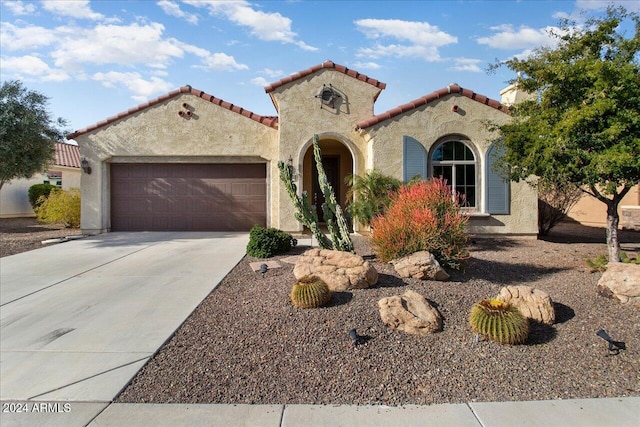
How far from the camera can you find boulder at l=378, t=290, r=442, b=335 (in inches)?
191

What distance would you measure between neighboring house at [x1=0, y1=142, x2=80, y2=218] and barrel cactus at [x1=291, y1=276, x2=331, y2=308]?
63.0 ft

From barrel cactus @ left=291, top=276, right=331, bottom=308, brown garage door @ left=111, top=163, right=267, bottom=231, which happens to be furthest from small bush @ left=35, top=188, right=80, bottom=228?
barrel cactus @ left=291, top=276, right=331, bottom=308

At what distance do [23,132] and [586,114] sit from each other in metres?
15.5

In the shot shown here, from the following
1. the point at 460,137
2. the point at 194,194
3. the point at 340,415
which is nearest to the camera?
the point at 340,415

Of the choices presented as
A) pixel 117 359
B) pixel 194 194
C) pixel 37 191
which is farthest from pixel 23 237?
pixel 117 359

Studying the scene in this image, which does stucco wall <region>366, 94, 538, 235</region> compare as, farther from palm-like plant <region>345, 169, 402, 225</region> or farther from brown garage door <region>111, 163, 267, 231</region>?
brown garage door <region>111, 163, 267, 231</region>

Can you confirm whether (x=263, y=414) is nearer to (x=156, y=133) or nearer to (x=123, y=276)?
(x=123, y=276)

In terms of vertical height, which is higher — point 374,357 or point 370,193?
point 370,193

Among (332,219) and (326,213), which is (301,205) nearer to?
(326,213)

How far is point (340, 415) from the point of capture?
138 inches

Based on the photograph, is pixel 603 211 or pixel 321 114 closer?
pixel 321 114

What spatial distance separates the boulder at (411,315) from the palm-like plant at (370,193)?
15.4ft

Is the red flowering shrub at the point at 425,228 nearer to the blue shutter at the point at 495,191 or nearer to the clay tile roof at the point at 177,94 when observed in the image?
the blue shutter at the point at 495,191

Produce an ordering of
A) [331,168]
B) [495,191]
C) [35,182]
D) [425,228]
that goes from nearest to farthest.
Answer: [425,228]
[495,191]
[331,168]
[35,182]
